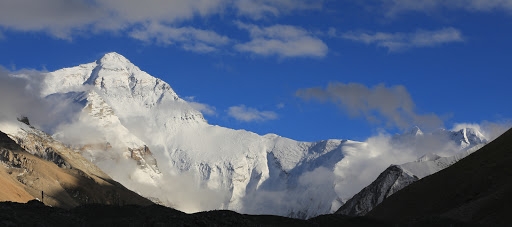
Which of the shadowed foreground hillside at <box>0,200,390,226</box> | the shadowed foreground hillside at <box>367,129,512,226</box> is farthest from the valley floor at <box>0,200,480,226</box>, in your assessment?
the shadowed foreground hillside at <box>367,129,512,226</box>

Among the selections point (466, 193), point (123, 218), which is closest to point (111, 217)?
point (123, 218)

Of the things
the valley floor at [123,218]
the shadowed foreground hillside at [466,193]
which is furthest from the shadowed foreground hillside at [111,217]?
the shadowed foreground hillside at [466,193]

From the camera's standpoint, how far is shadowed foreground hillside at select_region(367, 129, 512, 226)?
130125 millimetres

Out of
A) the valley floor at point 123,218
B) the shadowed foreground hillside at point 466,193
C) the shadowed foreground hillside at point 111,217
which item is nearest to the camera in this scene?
the shadowed foreground hillside at point 111,217

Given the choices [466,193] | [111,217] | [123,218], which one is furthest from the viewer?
[466,193]

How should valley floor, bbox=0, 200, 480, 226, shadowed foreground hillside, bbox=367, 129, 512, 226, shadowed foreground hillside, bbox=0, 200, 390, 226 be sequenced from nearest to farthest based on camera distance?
shadowed foreground hillside, bbox=0, 200, 390, 226 < valley floor, bbox=0, 200, 480, 226 < shadowed foreground hillside, bbox=367, 129, 512, 226

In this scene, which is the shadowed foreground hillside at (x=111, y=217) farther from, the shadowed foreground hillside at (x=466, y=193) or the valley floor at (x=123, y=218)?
the shadowed foreground hillside at (x=466, y=193)

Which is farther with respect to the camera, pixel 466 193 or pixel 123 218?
pixel 466 193

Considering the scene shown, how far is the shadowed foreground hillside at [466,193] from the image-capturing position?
427ft

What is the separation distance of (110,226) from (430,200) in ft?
348

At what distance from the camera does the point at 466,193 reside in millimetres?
158500

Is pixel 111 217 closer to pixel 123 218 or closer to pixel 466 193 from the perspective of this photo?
pixel 123 218

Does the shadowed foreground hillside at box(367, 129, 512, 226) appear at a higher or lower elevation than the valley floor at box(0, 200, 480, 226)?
higher

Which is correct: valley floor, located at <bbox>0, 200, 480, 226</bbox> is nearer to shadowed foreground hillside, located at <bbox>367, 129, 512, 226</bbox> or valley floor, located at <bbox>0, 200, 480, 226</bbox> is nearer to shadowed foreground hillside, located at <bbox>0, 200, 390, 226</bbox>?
shadowed foreground hillside, located at <bbox>0, 200, 390, 226</bbox>
